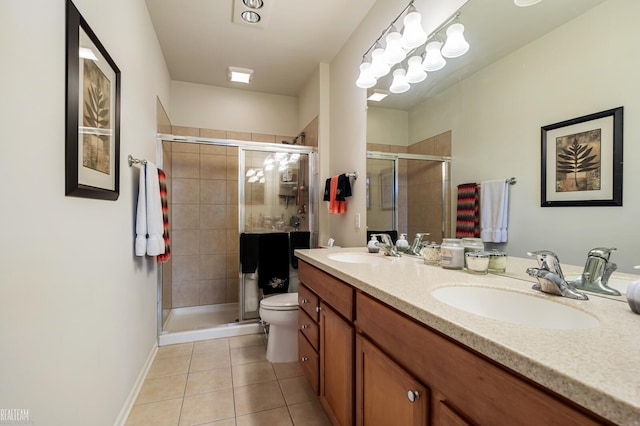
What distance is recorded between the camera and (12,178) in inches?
28.7

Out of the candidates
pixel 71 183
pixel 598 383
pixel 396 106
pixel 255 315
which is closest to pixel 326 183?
pixel 396 106

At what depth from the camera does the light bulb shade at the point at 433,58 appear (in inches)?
60.6

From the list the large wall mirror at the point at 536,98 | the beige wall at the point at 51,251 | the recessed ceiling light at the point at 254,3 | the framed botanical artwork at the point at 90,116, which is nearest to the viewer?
the beige wall at the point at 51,251

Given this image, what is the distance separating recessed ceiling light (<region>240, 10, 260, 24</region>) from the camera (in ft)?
6.95

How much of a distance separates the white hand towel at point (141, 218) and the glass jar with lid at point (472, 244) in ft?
5.98

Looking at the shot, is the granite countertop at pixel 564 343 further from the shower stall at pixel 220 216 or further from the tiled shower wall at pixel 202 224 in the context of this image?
the tiled shower wall at pixel 202 224

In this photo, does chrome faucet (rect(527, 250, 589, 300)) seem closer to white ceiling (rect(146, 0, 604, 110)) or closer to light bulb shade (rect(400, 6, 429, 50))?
white ceiling (rect(146, 0, 604, 110))

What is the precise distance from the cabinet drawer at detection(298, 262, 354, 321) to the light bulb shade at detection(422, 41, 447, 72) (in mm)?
1279

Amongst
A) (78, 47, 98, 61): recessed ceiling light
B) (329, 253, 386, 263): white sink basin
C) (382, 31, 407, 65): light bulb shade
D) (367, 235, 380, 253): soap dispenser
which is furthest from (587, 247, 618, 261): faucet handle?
(78, 47, 98, 61): recessed ceiling light

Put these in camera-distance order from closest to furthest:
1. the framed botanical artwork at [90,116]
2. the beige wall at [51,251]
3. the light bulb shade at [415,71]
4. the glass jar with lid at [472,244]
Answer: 1. the beige wall at [51,251]
2. the framed botanical artwork at [90,116]
3. the glass jar with lid at [472,244]
4. the light bulb shade at [415,71]

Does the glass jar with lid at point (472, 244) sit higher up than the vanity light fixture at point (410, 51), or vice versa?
the vanity light fixture at point (410, 51)

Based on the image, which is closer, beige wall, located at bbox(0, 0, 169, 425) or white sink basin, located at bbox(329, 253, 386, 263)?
beige wall, located at bbox(0, 0, 169, 425)

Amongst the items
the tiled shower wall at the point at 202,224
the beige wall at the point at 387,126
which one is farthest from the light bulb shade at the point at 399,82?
the tiled shower wall at the point at 202,224

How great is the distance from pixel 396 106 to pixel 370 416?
170 cm
